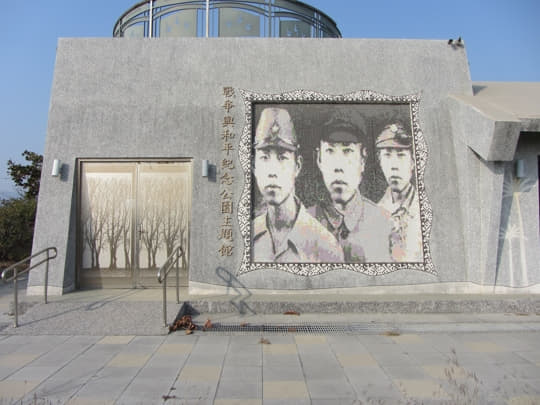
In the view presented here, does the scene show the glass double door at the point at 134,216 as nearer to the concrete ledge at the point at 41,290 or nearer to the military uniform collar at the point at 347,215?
the concrete ledge at the point at 41,290

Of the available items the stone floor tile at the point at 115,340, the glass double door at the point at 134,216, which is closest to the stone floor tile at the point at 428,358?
Result: the stone floor tile at the point at 115,340

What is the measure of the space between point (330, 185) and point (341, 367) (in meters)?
3.34

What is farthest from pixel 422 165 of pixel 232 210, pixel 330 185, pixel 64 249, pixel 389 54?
pixel 64 249

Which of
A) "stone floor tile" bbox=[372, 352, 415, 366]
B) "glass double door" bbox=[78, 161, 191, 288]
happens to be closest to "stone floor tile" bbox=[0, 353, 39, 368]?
"glass double door" bbox=[78, 161, 191, 288]

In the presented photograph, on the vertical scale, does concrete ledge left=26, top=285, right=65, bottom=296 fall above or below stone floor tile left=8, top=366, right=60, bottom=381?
above

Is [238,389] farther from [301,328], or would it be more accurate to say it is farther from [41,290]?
[41,290]

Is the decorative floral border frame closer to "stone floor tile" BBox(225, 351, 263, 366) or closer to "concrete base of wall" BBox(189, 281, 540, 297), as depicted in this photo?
"concrete base of wall" BBox(189, 281, 540, 297)

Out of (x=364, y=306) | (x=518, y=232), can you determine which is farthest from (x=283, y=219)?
(x=518, y=232)

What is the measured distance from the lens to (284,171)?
6578 millimetres

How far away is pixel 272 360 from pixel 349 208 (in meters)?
3.21

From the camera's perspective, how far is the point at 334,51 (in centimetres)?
698

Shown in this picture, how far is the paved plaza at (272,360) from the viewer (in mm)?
3287

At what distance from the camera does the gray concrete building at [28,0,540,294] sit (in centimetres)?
637

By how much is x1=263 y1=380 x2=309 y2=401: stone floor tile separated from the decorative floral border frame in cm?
290
